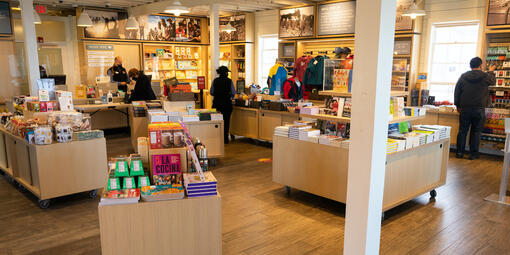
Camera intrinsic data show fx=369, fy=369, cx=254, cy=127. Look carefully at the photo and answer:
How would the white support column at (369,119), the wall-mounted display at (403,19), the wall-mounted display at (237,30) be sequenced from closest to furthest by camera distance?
the white support column at (369,119) < the wall-mounted display at (403,19) < the wall-mounted display at (237,30)

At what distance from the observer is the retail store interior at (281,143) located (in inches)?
112

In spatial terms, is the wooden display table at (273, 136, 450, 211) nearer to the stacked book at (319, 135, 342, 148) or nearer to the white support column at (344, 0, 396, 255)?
the stacked book at (319, 135, 342, 148)

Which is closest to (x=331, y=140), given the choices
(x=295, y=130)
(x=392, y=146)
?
(x=295, y=130)

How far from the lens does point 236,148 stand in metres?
8.27

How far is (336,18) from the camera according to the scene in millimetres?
9930

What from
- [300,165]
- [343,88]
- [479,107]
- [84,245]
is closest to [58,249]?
[84,245]

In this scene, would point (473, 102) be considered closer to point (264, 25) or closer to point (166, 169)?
point (166, 169)

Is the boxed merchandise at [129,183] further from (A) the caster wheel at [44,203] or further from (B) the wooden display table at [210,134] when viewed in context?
(B) the wooden display table at [210,134]

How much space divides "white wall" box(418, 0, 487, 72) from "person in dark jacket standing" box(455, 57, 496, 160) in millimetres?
706

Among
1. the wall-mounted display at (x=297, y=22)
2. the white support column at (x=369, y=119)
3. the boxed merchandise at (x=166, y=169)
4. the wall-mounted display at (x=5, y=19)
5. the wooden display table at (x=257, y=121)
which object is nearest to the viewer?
the white support column at (x=369, y=119)

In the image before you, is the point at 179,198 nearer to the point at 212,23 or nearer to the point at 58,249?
the point at 58,249

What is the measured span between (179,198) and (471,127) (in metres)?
6.83

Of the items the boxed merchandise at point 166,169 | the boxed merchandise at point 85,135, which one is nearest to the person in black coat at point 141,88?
the boxed merchandise at point 85,135

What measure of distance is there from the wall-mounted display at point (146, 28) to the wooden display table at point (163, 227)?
33.1 feet
